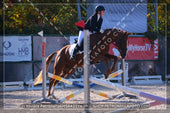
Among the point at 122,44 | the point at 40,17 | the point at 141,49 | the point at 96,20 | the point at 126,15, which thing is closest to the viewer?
the point at 96,20

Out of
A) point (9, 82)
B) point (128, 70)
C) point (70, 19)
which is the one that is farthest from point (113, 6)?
point (9, 82)

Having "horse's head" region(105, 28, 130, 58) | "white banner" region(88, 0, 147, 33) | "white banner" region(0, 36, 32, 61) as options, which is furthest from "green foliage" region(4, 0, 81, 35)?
"horse's head" region(105, 28, 130, 58)

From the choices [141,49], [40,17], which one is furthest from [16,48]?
[141,49]

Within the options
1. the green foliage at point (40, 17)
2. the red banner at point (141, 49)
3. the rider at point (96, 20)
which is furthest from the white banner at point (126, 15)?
the rider at point (96, 20)

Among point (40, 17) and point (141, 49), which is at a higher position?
point (40, 17)

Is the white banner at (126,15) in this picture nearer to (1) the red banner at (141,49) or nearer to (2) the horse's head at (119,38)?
(1) the red banner at (141,49)

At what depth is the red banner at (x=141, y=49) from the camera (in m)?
11.0

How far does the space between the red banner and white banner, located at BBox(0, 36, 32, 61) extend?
400cm

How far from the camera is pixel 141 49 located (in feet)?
36.2

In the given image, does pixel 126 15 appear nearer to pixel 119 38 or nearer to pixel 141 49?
pixel 141 49

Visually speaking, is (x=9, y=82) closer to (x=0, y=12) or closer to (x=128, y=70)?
(x=0, y=12)

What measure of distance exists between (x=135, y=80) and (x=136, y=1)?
12.6 ft

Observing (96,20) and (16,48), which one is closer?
(96,20)

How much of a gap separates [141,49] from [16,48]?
4953 mm
